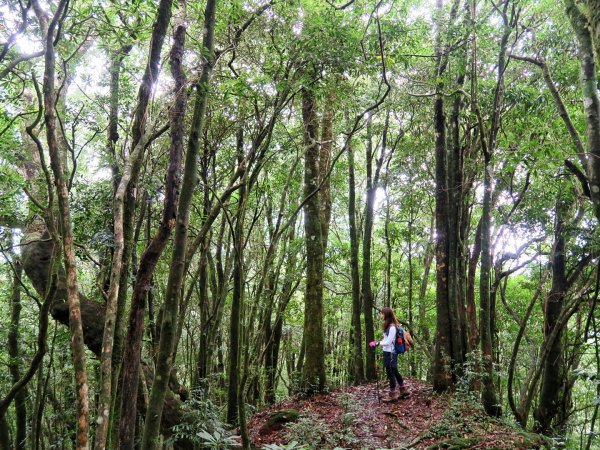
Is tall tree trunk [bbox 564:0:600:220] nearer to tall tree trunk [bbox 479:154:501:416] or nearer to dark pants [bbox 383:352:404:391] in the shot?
tall tree trunk [bbox 479:154:501:416]

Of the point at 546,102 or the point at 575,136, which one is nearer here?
the point at 575,136

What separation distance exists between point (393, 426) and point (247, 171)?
557 cm

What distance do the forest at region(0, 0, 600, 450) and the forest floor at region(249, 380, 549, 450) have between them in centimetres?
22

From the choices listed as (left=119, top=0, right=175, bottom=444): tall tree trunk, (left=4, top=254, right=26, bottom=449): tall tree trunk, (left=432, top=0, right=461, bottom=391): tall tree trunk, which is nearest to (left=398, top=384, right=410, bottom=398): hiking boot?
(left=432, top=0, right=461, bottom=391): tall tree trunk

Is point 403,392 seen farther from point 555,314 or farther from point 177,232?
point 177,232

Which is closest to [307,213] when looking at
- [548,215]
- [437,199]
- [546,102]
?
Result: [437,199]

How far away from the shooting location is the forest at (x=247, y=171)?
494 centimetres

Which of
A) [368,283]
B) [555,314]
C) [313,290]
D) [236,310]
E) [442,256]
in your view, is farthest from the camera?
[368,283]

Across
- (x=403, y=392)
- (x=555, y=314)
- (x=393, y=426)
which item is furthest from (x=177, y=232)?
(x=555, y=314)

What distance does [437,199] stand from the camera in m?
10.4

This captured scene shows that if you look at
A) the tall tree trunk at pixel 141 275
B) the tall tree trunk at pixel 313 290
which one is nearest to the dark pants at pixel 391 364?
the tall tree trunk at pixel 313 290

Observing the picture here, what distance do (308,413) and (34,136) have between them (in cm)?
656

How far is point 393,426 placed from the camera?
27.9 feet

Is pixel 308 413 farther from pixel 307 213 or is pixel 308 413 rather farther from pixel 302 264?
pixel 302 264
